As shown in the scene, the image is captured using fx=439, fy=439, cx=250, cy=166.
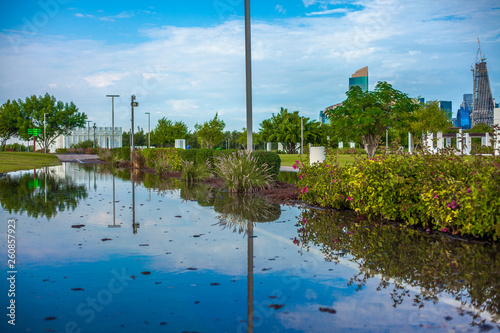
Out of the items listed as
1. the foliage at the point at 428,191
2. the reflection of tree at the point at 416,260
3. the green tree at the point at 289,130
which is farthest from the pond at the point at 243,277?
the green tree at the point at 289,130

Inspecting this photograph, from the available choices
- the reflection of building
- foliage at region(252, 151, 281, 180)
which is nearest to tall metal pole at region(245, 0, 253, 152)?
foliage at region(252, 151, 281, 180)

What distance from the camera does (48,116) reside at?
79625 millimetres

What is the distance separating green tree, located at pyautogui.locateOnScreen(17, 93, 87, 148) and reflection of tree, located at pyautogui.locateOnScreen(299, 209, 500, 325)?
261 feet

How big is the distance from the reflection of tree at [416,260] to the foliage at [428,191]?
362mm

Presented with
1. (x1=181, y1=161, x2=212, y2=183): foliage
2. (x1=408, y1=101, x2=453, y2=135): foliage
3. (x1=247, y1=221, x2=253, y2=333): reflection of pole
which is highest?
(x1=408, y1=101, x2=453, y2=135): foliage

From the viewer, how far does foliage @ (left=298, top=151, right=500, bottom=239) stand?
6.50 meters

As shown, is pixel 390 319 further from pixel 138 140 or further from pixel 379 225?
pixel 138 140

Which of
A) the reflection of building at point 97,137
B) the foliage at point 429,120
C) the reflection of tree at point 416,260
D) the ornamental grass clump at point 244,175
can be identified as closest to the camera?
the reflection of tree at point 416,260

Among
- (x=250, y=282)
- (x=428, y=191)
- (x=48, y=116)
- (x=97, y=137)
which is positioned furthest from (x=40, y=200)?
(x=97, y=137)

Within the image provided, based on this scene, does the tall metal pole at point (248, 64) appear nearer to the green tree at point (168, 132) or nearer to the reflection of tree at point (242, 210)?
the reflection of tree at point (242, 210)

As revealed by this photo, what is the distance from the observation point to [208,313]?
12.7ft

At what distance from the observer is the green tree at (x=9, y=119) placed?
7681 cm

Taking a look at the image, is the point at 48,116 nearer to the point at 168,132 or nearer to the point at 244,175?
the point at 168,132

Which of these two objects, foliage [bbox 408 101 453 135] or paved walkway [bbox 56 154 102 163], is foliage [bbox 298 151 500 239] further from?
foliage [bbox 408 101 453 135]
